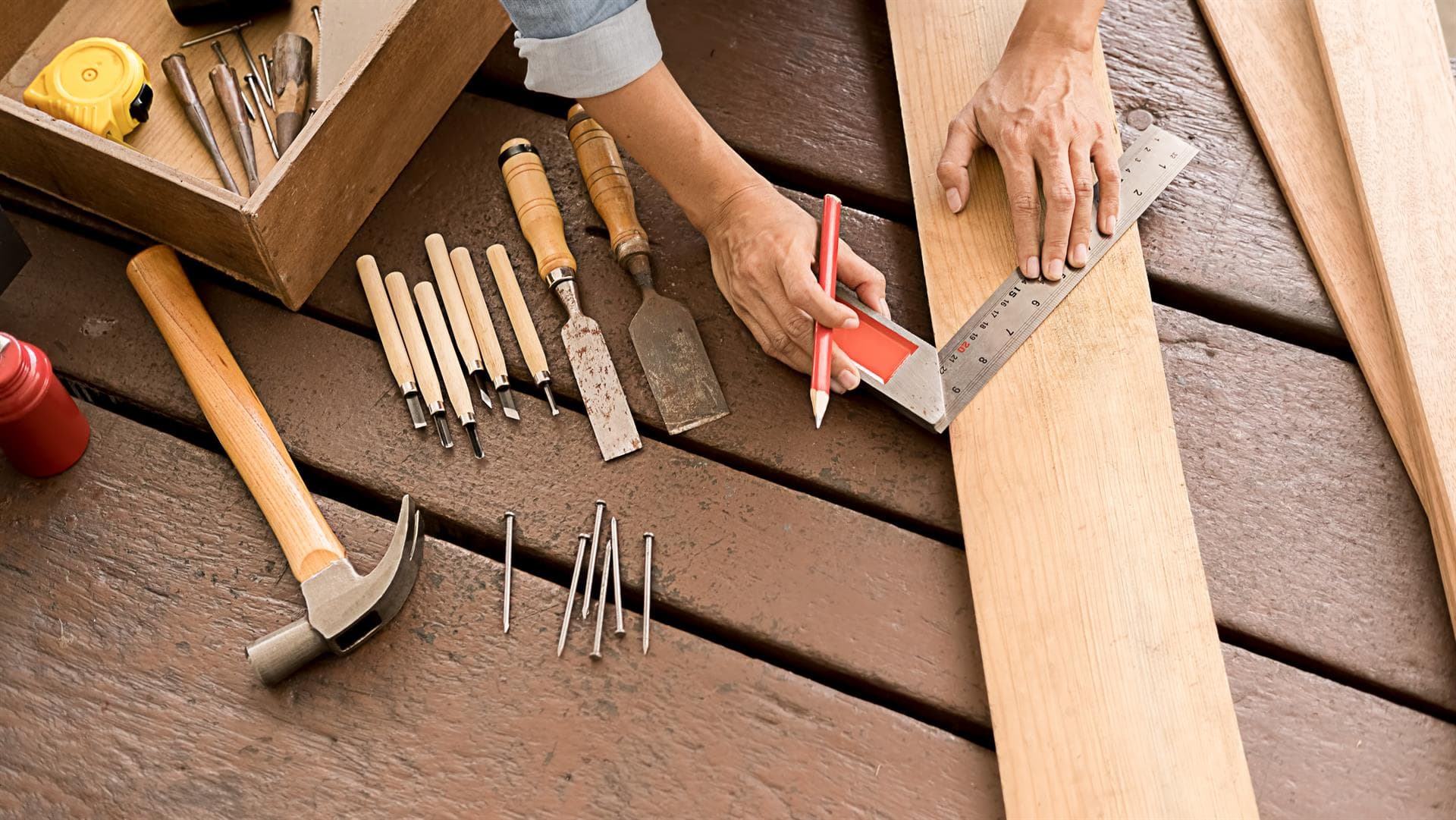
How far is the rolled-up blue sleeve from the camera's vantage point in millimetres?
1252

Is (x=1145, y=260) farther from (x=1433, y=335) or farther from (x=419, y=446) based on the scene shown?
(x=419, y=446)

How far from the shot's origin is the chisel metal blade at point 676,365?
1.46 metres

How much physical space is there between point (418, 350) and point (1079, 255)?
2.86 ft

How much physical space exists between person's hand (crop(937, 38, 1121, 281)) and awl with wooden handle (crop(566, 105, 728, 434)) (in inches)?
16.1

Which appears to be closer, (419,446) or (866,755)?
(866,755)

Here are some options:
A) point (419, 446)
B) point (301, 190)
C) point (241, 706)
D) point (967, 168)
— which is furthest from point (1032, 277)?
point (241, 706)

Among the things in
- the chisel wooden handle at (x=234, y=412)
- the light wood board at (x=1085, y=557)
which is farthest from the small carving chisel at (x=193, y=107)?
the light wood board at (x=1085, y=557)

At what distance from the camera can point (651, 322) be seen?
1.49 metres

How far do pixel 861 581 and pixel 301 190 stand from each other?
835 mm

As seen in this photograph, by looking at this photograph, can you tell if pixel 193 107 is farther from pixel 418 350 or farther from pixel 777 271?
pixel 777 271

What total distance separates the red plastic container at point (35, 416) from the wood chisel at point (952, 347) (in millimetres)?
937

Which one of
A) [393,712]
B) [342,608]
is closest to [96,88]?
[342,608]

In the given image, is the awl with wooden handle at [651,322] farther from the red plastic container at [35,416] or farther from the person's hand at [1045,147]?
the red plastic container at [35,416]

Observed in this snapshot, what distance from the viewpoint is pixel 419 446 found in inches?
57.1
